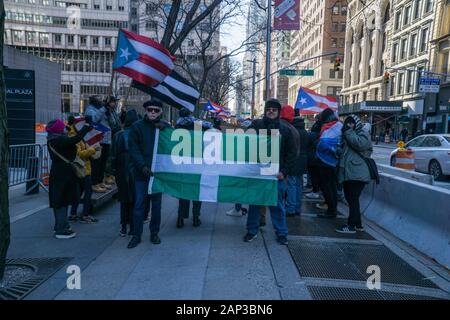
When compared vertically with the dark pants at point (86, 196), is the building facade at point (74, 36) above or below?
above

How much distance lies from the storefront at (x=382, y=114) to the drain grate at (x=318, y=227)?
36.8 meters

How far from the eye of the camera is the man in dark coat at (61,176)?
529cm

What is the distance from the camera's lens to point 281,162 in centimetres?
541

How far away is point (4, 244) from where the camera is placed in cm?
379

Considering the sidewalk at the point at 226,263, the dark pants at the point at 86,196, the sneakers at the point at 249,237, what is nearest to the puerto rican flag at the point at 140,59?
the dark pants at the point at 86,196

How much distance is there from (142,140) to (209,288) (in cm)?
238

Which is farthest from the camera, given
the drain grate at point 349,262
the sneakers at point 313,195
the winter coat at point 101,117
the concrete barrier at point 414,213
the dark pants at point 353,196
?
the sneakers at point 313,195

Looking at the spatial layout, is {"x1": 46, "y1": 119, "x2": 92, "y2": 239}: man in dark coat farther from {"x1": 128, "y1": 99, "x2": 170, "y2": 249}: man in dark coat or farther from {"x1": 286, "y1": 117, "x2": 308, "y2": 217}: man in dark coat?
{"x1": 286, "y1": 117, "x2": 308, "y2": 217}: man in dark coat

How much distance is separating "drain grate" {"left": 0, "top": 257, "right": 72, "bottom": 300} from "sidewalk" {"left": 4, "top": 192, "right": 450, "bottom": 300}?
0.32 feet

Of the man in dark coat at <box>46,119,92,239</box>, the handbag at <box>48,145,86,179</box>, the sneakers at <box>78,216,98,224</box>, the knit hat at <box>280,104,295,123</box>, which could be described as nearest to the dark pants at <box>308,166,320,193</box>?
the knit hat at <box>280,104,295,123</box>

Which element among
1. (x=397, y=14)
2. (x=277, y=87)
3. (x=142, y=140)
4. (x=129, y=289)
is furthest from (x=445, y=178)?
(x=277, y=87)

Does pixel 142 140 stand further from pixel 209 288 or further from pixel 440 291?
pixel 440 291

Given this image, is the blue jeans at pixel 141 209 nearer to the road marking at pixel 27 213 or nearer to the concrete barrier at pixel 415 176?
the road marking at pixel 27 213

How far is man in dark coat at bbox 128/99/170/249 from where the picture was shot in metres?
5.02
